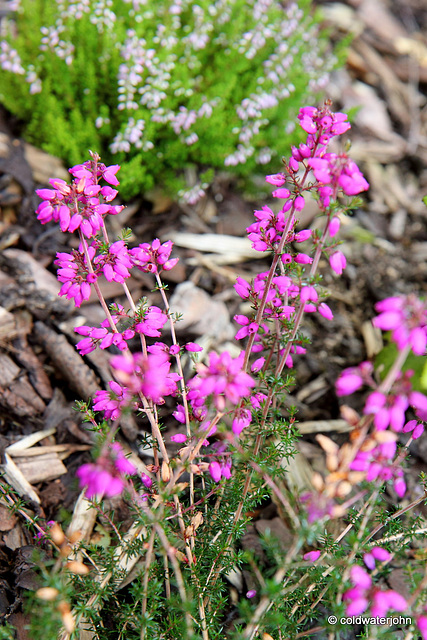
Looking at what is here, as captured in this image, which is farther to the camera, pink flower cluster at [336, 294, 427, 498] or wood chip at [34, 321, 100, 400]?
wood chip at [34, 321, 100, 400]

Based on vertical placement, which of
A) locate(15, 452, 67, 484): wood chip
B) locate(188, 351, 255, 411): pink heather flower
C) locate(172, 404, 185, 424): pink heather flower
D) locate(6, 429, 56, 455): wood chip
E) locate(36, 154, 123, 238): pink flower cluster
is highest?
locate(36, 154, 123, 238): pink flower cluster

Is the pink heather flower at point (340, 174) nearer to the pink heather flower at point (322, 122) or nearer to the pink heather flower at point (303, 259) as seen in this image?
the pink heather flower at point (322, 122)

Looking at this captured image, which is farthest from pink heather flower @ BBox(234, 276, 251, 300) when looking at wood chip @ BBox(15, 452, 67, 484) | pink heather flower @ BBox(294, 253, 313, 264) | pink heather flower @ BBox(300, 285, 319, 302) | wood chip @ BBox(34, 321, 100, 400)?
wood chip @ BBox(15, 452, 67, 484)

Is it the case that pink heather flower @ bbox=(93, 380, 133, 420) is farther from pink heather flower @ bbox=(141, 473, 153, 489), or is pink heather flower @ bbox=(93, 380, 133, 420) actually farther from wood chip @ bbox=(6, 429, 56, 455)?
wood chip @ bbox=(6, 429, 56, 455)

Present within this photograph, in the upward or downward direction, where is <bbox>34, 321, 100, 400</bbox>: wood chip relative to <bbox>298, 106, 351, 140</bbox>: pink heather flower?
downward

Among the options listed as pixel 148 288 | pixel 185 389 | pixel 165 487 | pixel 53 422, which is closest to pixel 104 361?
pixel 53 422

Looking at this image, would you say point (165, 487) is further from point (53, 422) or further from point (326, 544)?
point (53, 422)

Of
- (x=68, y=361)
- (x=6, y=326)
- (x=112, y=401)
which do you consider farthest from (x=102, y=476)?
(x=6, y=326)

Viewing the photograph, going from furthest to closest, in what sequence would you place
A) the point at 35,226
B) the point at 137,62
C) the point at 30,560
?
the point at 35,226 < the point at 137,62 < the point at 30,560
